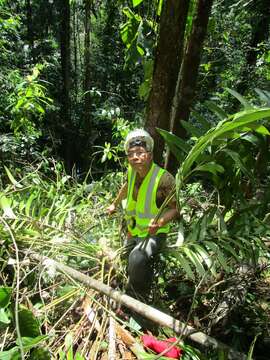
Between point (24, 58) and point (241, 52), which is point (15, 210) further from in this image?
point (24, 58)

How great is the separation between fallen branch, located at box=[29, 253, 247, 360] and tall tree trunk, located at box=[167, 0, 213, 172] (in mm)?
1339

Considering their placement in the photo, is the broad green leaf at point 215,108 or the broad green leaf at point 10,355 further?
the broad green leaf at point 215,108

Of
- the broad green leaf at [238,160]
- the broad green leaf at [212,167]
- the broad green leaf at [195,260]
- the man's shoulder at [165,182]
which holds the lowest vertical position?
the broad green leaf at [195,260]

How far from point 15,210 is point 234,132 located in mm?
2005

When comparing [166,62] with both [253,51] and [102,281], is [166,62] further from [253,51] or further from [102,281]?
[253,51]

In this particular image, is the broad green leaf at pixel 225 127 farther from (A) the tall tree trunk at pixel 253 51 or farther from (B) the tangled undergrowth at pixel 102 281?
(A) the tall tree trunk at pixel 253 51

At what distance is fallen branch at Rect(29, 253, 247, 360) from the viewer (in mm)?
1695

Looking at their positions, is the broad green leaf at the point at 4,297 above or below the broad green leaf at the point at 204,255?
below

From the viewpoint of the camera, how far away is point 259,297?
2928mm

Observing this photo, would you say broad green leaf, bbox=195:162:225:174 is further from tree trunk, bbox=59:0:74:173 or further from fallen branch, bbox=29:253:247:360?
tree trunk, bbox=59:0:74:173

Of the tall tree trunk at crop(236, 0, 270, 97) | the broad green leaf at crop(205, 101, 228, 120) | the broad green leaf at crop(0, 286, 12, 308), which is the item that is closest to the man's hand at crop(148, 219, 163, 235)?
the broad green leaf at crop(205, 101, 228, 120)

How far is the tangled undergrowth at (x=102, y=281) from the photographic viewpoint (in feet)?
6.57

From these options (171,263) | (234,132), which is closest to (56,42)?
(171,263)

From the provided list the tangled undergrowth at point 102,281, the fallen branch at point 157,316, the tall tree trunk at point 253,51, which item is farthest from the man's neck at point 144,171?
the tall tree trunk at point 253,51
